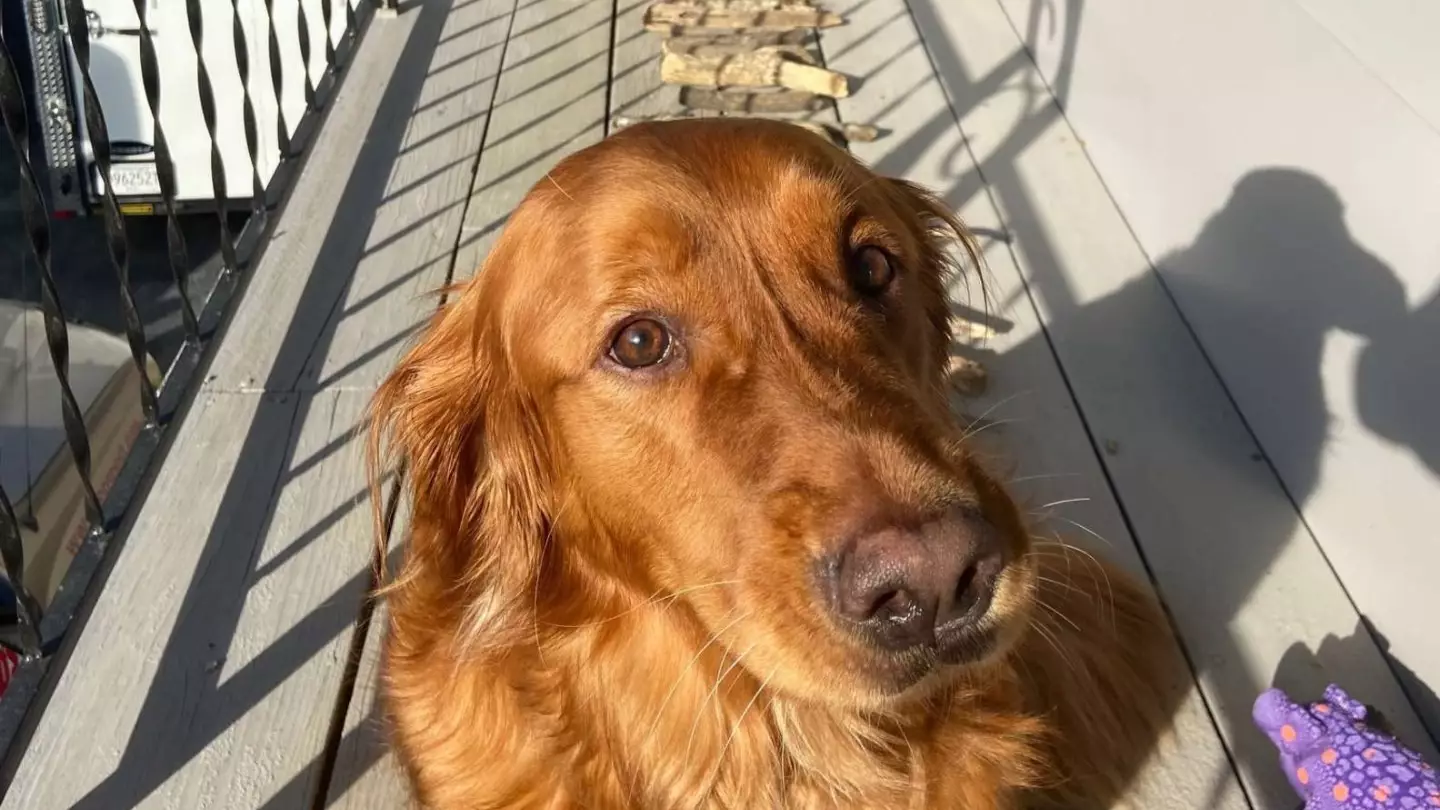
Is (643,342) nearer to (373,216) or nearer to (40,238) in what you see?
(40,238)

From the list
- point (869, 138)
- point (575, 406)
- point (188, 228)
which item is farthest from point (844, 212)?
point (188, 228)

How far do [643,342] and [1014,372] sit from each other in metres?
1.44

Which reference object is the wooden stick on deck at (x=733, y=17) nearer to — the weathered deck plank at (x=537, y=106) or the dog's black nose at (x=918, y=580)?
the weathered deck plank at (x=537, y=106)

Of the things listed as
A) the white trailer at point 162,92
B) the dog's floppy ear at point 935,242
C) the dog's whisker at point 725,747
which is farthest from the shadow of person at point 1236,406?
the white trailer at point 162,92

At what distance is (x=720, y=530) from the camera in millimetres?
1396

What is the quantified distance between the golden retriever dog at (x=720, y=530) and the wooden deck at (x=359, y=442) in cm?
19

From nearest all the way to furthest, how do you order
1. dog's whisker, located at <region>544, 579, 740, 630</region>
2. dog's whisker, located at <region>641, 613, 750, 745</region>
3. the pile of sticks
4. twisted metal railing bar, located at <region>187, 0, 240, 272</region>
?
1. dog's whisker, located at <region>544, 579, 740, 630</region>
2. dog's whisker, located at <region>641, 613, 750, 745</region>
3. twisted metal railing bar, located at <region>187, 0, 240, 272</region>
4. the pile of sticks

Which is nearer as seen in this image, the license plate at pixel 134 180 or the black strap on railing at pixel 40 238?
the black strap on railing at pixel 40 238

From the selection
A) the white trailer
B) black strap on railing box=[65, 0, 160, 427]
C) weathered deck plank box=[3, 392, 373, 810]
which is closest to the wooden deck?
weathered deck plank box=[3, 392, 373, 810]

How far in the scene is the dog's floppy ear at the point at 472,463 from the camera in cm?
170

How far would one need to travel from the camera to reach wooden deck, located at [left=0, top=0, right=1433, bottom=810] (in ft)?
6.14

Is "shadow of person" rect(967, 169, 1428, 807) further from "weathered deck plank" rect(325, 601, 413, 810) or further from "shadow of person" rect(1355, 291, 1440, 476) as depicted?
"weathered deck plank" rect(325, 601, 413, 810)

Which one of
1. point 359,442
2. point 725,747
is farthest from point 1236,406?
point 359,442

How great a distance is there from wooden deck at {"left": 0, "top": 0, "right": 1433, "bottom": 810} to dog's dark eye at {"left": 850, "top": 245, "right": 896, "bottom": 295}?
55 cm
